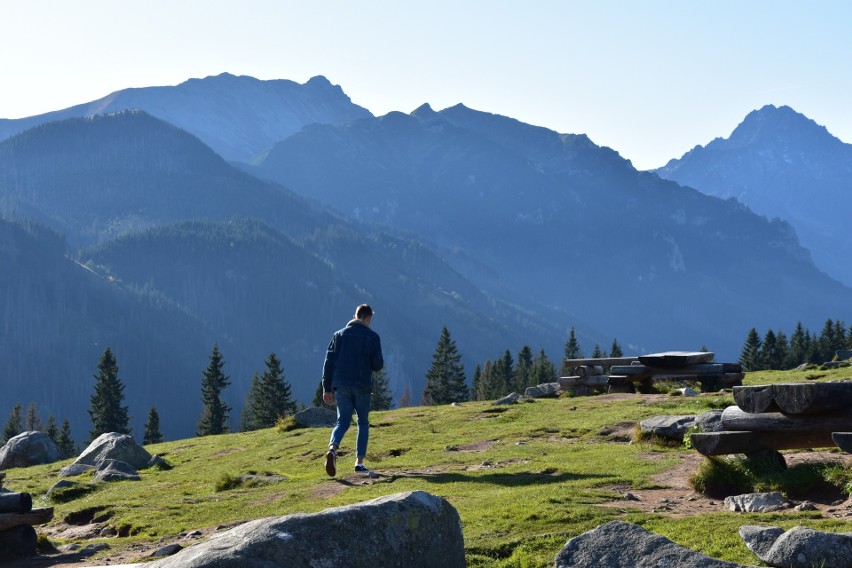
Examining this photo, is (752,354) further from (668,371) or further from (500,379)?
(668,371)

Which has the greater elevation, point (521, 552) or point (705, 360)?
point (705, 360)

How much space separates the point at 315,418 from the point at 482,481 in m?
20.6

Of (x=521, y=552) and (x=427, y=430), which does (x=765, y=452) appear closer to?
(x=521, y=552)

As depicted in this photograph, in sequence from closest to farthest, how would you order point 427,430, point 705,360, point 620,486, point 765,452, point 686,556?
point 686,556 → point 765,452 → point 620,486 → point 427,430 → point 705,360

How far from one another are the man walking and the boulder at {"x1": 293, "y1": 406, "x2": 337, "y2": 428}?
16.7 m

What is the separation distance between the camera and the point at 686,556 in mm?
9078

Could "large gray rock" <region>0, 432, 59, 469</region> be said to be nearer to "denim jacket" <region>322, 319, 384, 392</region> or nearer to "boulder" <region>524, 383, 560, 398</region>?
"boulder" <region>524, 383, 560, 398</region>

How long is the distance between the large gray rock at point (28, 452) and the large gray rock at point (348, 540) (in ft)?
129

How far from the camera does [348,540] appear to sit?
860 cm

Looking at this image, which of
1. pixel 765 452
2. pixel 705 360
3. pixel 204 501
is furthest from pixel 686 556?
pixel 705 360

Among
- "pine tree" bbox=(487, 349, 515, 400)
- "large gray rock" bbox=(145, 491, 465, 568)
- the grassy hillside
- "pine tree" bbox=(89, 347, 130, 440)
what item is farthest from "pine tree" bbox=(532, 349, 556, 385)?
"large gray rock" bbox=(145, 491, 465, 568)

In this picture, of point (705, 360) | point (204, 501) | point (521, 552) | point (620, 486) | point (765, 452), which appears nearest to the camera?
point (521, 552)

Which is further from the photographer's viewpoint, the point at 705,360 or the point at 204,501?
the point at 705,360

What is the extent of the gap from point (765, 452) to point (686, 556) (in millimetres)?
7111
